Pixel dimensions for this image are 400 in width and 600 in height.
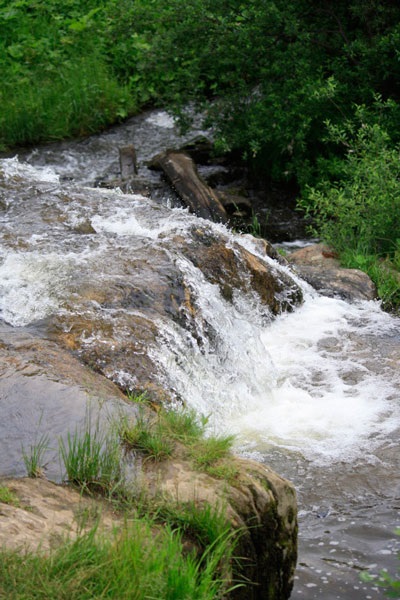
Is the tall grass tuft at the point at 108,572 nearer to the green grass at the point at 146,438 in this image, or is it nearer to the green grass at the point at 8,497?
the green grass at the point at 8,497

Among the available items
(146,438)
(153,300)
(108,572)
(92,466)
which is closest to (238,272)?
(153,300)

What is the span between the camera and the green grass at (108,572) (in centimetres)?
280

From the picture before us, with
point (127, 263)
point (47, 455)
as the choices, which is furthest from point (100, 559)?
point (127, 263)

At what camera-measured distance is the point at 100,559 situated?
9.53 ft

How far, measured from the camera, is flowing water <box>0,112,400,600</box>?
445 cm

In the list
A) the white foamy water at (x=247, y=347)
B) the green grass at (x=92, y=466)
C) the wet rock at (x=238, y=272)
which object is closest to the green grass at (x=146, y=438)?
the green grass at (x=92, y=466)

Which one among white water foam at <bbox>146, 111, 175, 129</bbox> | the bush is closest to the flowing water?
the bush

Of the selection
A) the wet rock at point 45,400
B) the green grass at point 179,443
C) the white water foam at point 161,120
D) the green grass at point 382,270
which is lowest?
the green grass at point 382,270

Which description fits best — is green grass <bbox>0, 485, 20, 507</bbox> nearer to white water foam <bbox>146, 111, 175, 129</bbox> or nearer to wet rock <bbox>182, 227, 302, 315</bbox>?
wet rock <bbox>182, 227, 302, 315</bbox>

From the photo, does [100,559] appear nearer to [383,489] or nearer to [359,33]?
[383,489]

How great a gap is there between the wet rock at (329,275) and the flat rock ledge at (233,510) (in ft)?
15.6

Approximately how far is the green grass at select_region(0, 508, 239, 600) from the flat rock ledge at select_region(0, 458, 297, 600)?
18cm

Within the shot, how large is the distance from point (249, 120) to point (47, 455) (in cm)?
837

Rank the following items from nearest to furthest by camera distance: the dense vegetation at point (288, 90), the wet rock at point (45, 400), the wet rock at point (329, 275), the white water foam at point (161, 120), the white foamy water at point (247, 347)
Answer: the wet rock at point (45, 400) → the white foamy water at point (247, 347) → the wet rock at point (329, 275) → the dense vegetation at point (288, 90) → the white water foam at point (161, 120)
